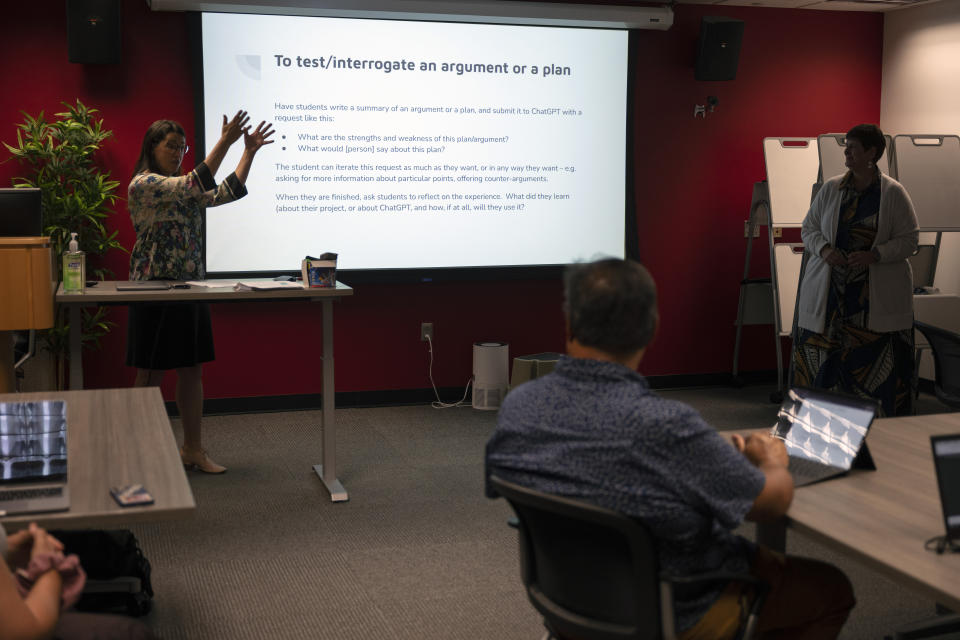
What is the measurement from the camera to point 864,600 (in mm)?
3109

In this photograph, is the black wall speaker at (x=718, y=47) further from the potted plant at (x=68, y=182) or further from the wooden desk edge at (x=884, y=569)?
the wooden desk edge at (x=884, y=569)

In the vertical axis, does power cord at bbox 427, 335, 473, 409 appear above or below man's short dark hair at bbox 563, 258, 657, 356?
below

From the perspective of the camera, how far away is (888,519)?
1781 millimetres

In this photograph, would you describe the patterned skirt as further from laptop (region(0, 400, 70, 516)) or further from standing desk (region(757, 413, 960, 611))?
laptop (region(0, 400, 70, 516))

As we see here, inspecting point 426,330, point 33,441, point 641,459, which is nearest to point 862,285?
point 426,330

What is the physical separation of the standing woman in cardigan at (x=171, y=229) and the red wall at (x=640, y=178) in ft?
4.38

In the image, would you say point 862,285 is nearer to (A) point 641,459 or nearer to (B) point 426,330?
(B) point 426,330

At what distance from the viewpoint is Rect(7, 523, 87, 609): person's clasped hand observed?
1.58 m

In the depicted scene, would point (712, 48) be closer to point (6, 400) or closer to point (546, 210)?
point (546, 210)

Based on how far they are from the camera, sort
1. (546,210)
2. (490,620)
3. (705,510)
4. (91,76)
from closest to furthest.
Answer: (705,510), (490,620), (91,76), (546,210)

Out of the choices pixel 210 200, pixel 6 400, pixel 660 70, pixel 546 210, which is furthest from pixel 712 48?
pixel 6 400

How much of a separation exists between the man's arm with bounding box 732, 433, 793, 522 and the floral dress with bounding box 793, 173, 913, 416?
2.92m

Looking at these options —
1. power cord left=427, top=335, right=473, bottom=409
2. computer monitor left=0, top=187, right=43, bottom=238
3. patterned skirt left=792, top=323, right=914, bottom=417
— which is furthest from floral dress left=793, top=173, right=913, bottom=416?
computer monitor left=0, top=187, right=43, bottom=238

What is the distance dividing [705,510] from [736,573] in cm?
18
